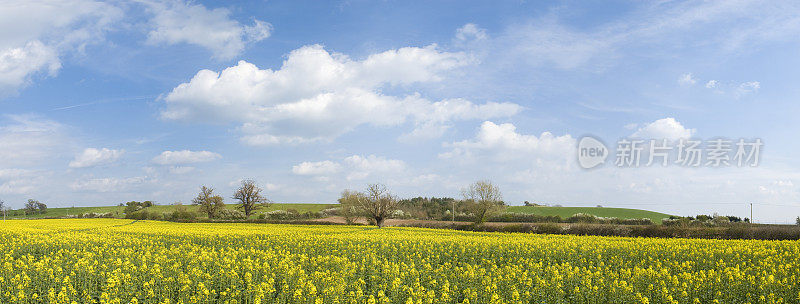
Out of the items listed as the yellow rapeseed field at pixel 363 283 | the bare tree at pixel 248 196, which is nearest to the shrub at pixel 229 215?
the bare tree at pixel 248 196

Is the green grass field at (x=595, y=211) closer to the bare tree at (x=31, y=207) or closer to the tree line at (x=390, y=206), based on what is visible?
the tree line at (x=390, y=206)

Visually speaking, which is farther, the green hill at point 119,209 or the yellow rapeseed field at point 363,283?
the green hill at point 119,209

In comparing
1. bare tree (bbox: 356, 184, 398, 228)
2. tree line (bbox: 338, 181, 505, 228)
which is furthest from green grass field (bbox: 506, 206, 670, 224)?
bare tree (bbox: 356, 184, 398, 228)

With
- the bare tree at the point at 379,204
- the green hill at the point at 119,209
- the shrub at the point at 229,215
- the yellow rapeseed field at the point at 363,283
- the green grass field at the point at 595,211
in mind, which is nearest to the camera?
the yellow rapeseed field at the point at 363,283

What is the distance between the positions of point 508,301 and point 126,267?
1052cm

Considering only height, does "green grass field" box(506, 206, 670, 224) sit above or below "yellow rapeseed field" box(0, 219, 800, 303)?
below

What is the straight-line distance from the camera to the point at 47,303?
10.7m

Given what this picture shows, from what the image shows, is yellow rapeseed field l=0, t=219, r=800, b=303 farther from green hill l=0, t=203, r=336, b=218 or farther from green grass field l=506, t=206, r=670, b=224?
green hill l=0, t=203, r=336, b=218

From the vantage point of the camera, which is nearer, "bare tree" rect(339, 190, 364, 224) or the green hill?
"bare tree" rect(339, 190, 364, 224)

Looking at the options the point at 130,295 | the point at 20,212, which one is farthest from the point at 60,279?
the point at 20,212

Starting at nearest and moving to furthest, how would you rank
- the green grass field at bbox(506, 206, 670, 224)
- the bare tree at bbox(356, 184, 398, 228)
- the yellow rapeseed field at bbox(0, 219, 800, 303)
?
the yellow rapeseed field at bbox(0, 219, 800, 303), the bare tree at bbox(356, 184, 398, 228), the green grass field at bbox(506, 206, 670, 224)

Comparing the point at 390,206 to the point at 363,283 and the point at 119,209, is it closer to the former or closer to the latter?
the point at 363,283

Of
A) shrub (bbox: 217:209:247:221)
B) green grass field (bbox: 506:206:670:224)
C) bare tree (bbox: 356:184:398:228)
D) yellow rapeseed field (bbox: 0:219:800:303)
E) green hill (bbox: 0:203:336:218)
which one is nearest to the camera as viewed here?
yellow rapeseed field (bbox: 0:219:800:303)

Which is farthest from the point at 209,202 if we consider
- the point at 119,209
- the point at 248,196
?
the point at 119,209
